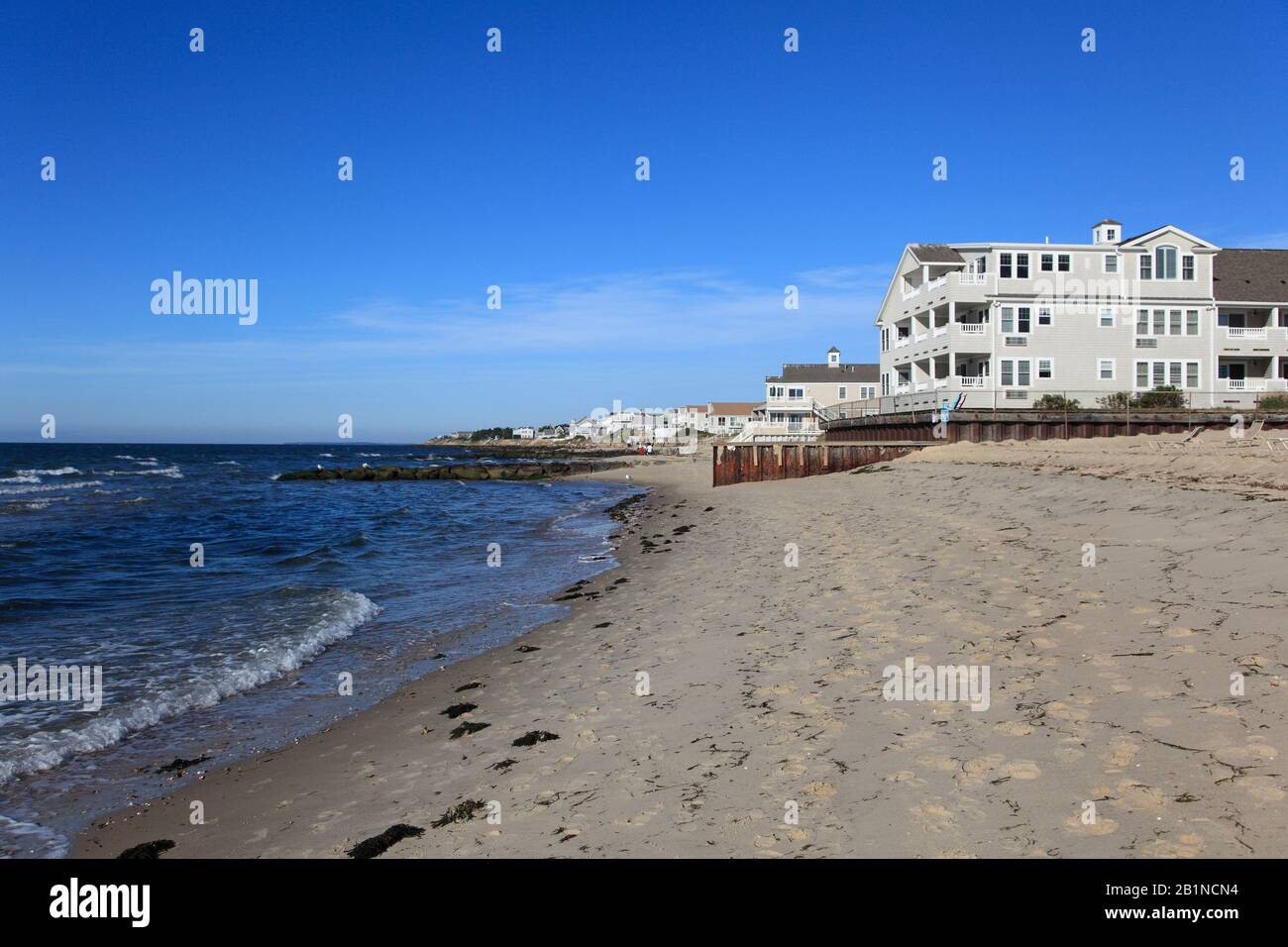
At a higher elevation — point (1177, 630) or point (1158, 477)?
point (1158, 477)

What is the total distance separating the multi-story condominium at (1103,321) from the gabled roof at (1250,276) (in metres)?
0.14

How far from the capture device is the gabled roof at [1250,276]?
134ft

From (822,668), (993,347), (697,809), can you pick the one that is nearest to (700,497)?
(993,347)

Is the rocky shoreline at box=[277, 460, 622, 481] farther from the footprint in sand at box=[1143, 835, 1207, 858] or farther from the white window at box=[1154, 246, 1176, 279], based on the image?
the footprint in sand at box=[1143, 835, 1207, 858]

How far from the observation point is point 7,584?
669 inches

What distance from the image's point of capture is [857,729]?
6.24 metres

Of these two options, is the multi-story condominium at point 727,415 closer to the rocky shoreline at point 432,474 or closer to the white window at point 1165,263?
the rocky shoreline at point 432,474

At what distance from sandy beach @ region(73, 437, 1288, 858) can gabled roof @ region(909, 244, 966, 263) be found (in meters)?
31.7

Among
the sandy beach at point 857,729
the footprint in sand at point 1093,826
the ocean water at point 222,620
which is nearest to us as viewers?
the footprint in sand at point 1093,826

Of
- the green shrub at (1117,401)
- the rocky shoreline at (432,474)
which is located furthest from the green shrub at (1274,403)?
the rocky shoreline at (432,474)

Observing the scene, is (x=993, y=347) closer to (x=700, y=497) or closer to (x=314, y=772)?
(x=700, y=497)

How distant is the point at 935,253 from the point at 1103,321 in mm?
8967

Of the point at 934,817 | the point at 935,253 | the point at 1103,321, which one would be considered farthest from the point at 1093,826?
the point at 935,253
